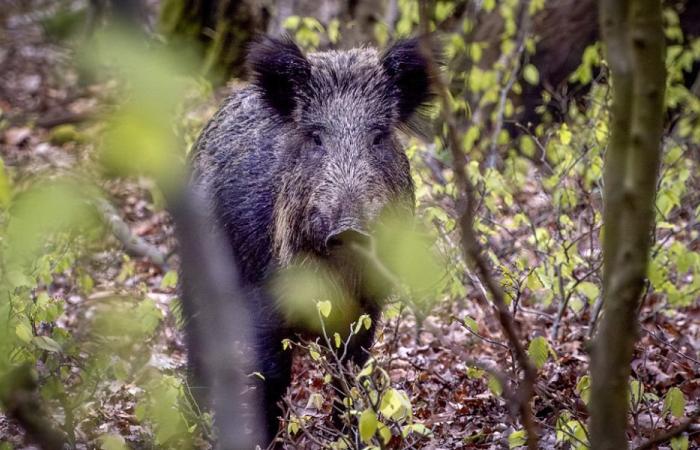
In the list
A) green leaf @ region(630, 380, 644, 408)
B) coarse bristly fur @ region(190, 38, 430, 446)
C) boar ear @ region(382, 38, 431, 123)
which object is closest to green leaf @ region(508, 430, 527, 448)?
green leaf @ region(630, 380, 644, 408)

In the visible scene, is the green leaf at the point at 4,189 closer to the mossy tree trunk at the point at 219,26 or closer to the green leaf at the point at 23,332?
the green leaf at the point at 23,332

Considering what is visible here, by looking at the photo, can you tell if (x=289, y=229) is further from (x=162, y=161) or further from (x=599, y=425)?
(x=162, y=161)

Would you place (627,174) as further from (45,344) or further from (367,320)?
(45,344)

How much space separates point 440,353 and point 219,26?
6030 millimetres

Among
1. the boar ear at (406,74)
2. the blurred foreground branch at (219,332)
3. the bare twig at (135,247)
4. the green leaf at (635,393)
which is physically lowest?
the bare twig at (135,247)

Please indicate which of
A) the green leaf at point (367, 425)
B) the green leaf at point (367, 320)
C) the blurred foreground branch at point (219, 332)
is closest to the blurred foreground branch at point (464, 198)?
the green leaf at point (367, 425)

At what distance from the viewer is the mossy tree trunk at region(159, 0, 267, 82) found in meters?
10.1

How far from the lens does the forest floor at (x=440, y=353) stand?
221cm

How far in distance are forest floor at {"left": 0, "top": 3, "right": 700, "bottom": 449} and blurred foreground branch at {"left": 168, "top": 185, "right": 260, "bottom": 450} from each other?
234 mm

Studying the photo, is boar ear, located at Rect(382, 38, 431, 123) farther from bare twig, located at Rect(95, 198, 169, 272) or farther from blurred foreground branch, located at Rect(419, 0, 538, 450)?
blurred foreground branch, located at Rect(419, 0, 538, 450)

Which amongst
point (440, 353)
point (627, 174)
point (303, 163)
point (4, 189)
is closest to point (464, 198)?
point (627, 174)

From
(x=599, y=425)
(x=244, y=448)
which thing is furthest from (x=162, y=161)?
(x=244, y=448)

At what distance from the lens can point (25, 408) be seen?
1.46 metres

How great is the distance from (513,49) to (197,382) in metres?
4.86
